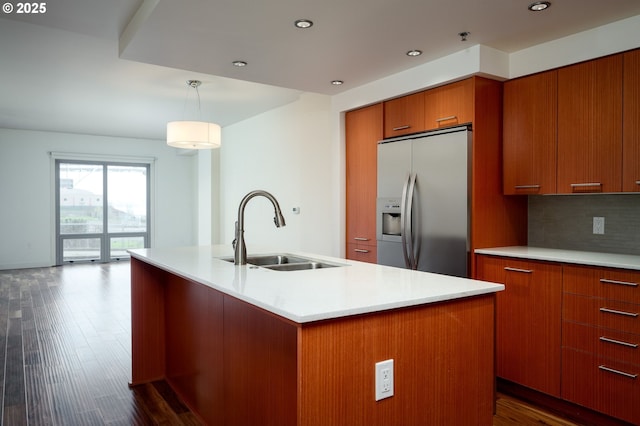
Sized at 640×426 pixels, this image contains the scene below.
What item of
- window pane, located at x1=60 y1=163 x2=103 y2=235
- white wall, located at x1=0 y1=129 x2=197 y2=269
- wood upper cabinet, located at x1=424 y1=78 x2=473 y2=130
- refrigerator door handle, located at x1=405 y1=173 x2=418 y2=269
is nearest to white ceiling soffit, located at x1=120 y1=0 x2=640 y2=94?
wood upper cabinet, located at x1=424 y1=78 x2=473 y2=130

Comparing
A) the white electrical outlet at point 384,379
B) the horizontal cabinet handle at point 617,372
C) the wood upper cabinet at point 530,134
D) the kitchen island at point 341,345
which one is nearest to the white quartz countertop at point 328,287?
the kitchen island at point 341,345

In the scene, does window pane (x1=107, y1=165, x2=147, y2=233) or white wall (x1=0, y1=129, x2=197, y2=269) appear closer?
white wall (x1=0, y1=129, x2=197, y2=269)

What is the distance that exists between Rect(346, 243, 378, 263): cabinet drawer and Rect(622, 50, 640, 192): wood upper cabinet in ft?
6.35

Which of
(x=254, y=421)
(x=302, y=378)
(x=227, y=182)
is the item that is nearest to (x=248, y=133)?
(x=227, y=182)

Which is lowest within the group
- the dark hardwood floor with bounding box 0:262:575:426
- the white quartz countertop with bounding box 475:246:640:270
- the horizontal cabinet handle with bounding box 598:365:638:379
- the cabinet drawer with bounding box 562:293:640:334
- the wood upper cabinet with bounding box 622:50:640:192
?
the dark hardwood floor with bounding box 0:262:575:426

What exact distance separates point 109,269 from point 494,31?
763 cm

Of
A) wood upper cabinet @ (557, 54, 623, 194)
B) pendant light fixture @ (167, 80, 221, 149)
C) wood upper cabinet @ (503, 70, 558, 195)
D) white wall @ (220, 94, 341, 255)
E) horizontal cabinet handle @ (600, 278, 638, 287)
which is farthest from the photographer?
white wall @ (220, 94, 341, 255)

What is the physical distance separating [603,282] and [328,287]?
167cm

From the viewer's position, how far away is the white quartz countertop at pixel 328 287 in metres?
1.37

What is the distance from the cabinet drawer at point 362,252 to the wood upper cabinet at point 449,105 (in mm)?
1183

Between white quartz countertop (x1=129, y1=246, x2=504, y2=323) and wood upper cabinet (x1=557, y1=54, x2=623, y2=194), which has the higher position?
wood upper cabinet (x1=557, y1=54, x2=623, y2=194)

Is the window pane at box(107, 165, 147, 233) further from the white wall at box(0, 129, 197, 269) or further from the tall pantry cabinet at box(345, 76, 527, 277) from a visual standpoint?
the tall pantry cabinet at box(345, 76, 527, 277)

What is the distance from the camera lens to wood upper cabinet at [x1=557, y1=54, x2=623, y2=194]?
2.62 metres

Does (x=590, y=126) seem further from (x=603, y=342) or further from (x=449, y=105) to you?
(x=603, y=342)
